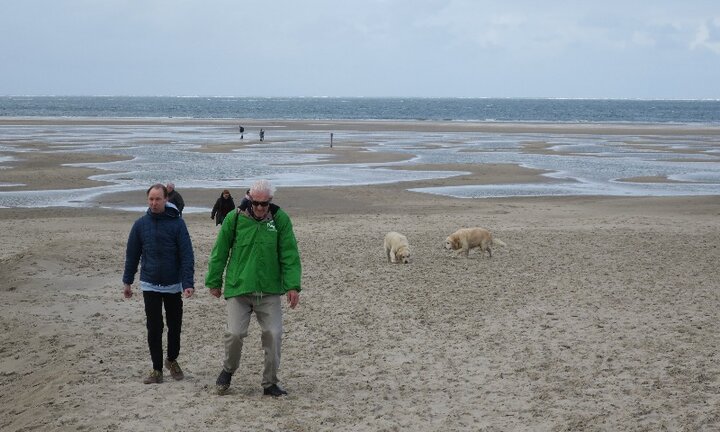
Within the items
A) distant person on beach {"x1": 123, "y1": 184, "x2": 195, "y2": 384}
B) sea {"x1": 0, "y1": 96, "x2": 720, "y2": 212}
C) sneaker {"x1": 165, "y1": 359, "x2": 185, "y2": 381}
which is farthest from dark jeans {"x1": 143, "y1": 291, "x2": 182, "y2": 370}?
sea {"x1": 0, "y1": 96, "x2": 720, "y2": 212}

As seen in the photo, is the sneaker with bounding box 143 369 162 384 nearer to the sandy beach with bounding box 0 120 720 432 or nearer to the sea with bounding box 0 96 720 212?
the sandy beach with bounding box 0 120 720 432

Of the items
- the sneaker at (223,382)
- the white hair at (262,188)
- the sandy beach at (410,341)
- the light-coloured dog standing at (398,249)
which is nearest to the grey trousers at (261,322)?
the sneaker at (223,382)

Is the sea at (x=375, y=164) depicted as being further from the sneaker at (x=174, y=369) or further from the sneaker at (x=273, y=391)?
the sneaker at (x=273, y=391)

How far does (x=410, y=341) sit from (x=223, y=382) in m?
2.50

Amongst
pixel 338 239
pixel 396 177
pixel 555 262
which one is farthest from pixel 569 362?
pixel 396 177

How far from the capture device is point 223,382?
24.1 ft

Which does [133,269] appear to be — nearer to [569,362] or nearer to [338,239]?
[569,362]

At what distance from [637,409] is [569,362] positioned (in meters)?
1.34

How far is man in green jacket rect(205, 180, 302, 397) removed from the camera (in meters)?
6.97

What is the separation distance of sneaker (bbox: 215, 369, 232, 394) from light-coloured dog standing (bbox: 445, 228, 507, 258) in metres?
7.61

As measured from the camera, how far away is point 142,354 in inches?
344

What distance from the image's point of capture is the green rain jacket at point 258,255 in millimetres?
6977

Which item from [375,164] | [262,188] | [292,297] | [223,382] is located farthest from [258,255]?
[375,164]

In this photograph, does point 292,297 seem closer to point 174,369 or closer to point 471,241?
point 174,369
